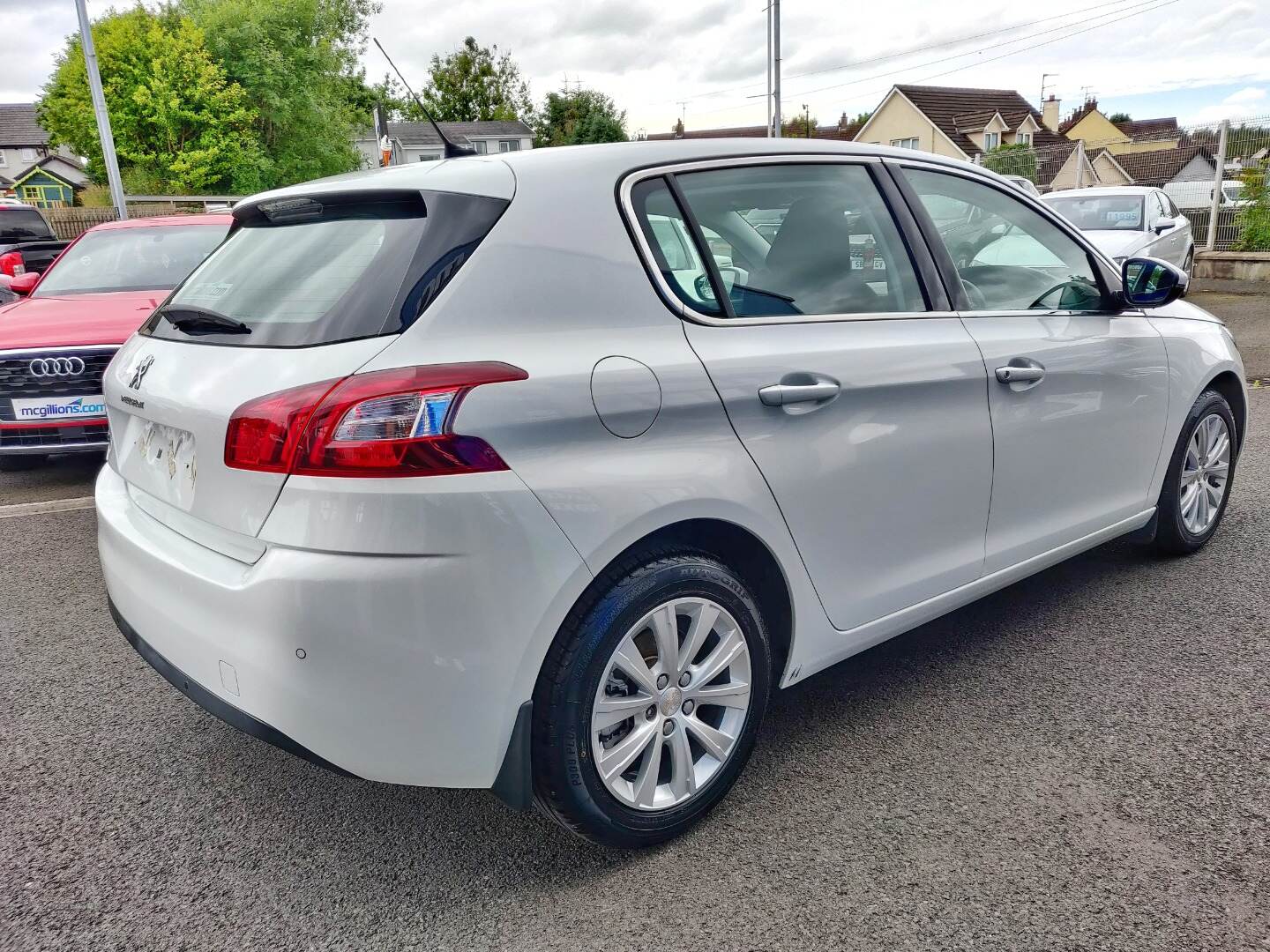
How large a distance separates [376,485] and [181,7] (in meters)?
47.4

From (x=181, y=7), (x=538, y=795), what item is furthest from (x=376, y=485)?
(x=181, y=7)

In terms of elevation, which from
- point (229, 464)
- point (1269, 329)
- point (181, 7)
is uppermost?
point (181, 7)

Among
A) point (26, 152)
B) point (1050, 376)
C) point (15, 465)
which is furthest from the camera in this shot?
point (26, 152)

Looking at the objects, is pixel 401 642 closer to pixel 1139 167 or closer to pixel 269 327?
pixel 269 327

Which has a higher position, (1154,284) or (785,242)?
(785,242)

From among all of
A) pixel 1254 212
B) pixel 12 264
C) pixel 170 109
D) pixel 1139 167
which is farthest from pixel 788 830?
pixel 1139 167

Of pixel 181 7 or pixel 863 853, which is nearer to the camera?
pixel 863 853

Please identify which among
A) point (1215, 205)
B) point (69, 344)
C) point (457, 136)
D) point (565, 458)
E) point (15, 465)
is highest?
point (457, 136)

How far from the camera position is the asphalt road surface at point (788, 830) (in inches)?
85.7

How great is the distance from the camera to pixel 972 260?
3.24 metres

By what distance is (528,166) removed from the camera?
7.69ft

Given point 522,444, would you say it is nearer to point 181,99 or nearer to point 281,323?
point 281,323

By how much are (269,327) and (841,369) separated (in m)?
1.42

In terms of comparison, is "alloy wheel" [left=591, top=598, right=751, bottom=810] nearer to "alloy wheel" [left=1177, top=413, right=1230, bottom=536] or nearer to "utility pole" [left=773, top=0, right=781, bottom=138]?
"alloy wheel" [left=1177, top=413, right=1230, bottom=536]
